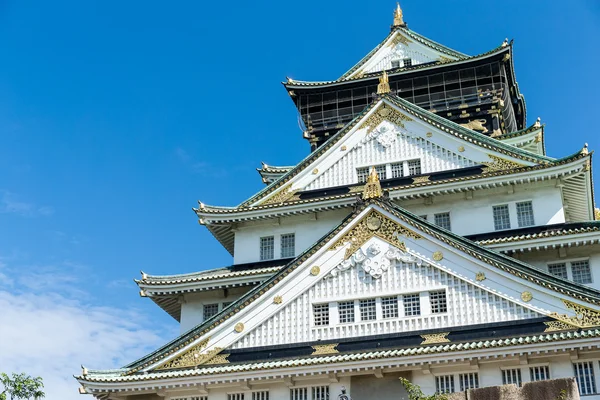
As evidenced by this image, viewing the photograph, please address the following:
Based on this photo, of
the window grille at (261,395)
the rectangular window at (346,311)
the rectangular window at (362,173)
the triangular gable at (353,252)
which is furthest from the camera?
the rectangular window at (362,173)

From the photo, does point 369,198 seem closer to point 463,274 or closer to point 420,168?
point 463,274

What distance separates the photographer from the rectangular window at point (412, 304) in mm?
25500

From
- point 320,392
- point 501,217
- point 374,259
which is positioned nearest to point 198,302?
point 320,392

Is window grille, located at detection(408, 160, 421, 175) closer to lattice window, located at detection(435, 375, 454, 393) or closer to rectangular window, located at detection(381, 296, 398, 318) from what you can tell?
rectangular window, located at detection(381, 296, 398, 318)

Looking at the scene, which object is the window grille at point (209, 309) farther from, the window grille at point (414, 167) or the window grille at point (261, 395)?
the window grille at point (414, 167)

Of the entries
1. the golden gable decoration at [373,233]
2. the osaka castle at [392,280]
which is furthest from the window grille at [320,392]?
the golden gable decoration at [373,233]

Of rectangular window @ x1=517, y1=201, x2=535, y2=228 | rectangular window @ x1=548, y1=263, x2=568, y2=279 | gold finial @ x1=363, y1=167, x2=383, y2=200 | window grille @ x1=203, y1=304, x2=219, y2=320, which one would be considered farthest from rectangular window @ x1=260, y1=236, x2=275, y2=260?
rectangular window @ x1=548, y1=263, x2=568, y2=279

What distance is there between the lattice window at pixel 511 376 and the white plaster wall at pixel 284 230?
36.6 feet

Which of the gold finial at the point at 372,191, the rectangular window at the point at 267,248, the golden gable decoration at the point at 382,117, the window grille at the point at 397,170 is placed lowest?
the gold finial at the point at 372,191

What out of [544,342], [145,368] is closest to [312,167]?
[145,368]

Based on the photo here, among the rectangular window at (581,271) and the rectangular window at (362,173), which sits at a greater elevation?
the rectangular window at (362,173)

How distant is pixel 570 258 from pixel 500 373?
7.25 metres

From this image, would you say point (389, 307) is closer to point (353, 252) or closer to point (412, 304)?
point (412, 304)

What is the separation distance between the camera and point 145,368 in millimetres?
26047
